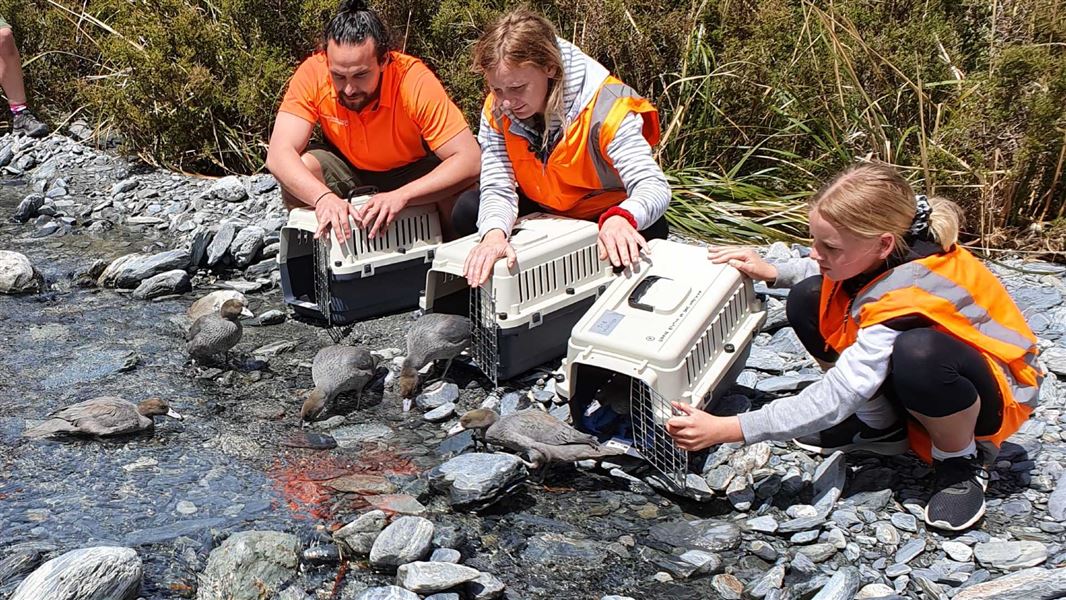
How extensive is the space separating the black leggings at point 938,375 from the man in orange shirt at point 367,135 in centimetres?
223

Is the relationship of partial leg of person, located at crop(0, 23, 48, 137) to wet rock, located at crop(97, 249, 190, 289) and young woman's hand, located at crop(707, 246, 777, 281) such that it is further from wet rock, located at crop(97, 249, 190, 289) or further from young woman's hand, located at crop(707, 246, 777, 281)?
young woman's hand, located at crop(707, 246, 777, 281)

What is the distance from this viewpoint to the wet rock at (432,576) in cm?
273

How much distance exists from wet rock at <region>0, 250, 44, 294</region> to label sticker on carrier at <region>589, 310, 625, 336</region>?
10.5 feet

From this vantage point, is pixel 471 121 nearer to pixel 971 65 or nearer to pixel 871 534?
pixel 971 65

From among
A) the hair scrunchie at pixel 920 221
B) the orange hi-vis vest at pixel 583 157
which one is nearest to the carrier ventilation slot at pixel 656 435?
the hair scrunchie at pixel 920 221

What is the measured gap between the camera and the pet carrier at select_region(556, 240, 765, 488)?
3.10m

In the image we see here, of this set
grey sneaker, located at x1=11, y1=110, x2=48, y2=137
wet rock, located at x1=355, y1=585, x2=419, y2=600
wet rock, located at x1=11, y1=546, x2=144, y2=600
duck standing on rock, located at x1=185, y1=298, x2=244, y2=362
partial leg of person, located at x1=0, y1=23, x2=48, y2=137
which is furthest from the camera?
grey sneaker, located at x1=11, y1=110, x2=48, y2=137

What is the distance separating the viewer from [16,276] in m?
4.96

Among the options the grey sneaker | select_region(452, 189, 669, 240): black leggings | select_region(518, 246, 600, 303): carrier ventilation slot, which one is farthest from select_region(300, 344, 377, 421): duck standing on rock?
the grey sneaker

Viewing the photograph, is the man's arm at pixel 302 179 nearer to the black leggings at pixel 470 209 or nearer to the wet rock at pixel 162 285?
the black leggings at pixel 470 209

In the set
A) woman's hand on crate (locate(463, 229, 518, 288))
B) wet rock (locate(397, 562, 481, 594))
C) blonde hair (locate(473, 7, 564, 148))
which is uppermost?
blonde hair (locate(473, 7, 564, 148))

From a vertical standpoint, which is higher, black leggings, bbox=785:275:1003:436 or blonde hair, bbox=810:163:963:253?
blonde hair, bbox=810:163:963:253

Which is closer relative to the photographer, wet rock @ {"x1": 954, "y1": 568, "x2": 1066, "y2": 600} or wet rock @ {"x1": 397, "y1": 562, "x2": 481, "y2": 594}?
wet rock @ {"x1": 954, "y1": 568, "x2": 1066, "y2": 600}

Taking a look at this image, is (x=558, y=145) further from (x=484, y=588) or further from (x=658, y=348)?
(x=484, y=588)
